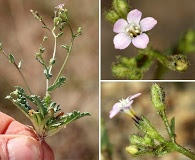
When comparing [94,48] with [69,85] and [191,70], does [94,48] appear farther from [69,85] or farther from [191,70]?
[191,70]

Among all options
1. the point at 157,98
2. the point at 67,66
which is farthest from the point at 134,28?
the point at 67,66

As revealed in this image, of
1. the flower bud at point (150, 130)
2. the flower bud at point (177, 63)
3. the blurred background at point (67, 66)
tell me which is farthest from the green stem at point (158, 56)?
the blurred background at point (67, 66)

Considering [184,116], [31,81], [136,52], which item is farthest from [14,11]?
[184,116]

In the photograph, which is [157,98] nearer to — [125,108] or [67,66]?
[125,108]

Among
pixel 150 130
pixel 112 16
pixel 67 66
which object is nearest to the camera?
pixel 150 130

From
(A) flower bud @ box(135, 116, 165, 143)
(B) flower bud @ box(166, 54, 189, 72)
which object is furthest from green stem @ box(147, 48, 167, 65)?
(A) flower bud @ box(135, 116, 165, 143)

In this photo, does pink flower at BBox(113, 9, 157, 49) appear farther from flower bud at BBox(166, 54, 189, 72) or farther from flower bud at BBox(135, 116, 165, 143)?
flower bud at BBox(135, 116, 165, 143)
